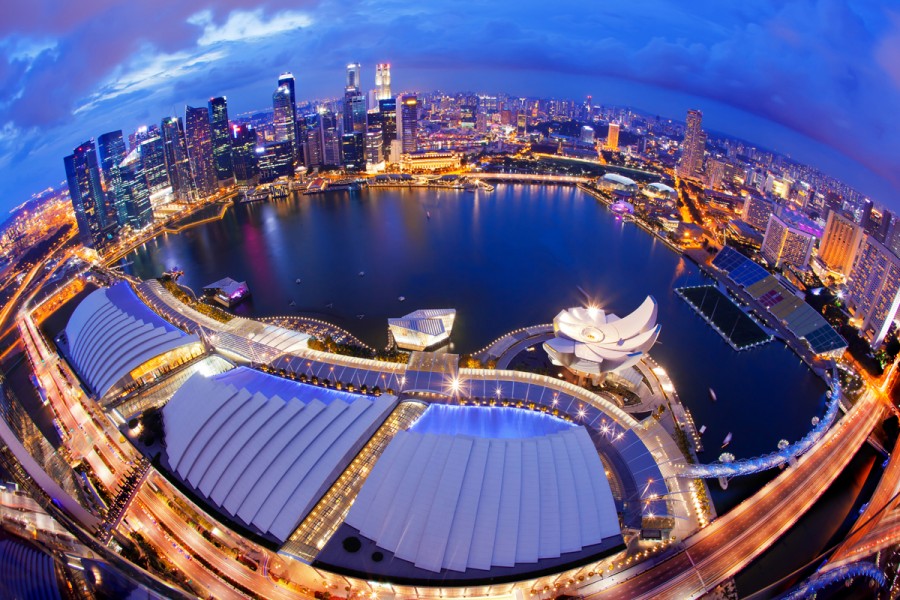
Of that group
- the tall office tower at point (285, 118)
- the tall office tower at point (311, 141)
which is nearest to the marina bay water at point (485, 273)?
the tall office tower at point (311, 141)

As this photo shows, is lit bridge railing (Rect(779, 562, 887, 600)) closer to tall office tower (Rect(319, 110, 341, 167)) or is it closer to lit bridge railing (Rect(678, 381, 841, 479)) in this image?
lit bridge railing (Rect(678, 381, 841, 479))

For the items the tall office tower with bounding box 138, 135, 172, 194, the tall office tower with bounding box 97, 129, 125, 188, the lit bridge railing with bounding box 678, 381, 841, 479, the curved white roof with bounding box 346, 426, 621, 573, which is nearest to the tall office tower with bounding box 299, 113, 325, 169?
the tall office tower with bounding box 138, 135, 172, 194

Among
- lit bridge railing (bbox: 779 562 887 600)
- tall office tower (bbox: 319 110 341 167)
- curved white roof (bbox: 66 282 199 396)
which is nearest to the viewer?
lit bridge railing (bbox: 779 562 887 600)

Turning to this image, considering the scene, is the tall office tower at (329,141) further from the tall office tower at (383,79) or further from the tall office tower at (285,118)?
the tall office tower at (383,79)

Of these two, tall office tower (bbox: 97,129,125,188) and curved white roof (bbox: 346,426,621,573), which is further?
tall office tower (bbox: 97,129,125,188)

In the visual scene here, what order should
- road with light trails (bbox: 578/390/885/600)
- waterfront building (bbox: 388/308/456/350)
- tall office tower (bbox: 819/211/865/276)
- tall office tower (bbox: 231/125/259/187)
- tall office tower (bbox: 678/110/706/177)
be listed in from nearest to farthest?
road with light trails (bbox: 578/390/885/600) → waterfront building (bbox: 388/308/456/350) → tall office tower (bbox: 819/211/865/276) → tall office tower (bbox: 231/125/259/187) → tall office tower (bbox: 678/110/706/177)

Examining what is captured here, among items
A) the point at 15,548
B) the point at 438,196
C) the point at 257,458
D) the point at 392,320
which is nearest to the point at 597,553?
the point at 257,458

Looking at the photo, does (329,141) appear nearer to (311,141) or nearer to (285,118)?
(311,141)

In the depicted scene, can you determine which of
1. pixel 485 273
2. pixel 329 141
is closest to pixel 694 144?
pixel 485 273

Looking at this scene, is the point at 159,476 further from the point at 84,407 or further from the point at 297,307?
the point at 297,307
